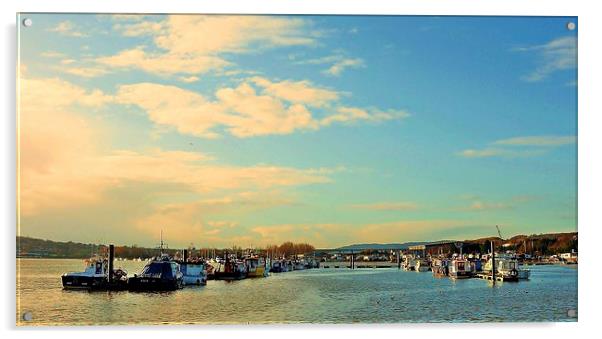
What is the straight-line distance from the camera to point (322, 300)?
6395 millimetres

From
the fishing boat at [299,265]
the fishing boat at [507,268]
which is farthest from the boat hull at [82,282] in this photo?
the fishing boat at [507,268]

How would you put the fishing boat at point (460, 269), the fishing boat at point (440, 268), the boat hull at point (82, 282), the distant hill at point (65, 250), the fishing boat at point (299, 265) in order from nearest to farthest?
the distant hill at point (65, 250), the boat hull at point (82, 282), the fishing boat at point (460, 269), the fishing boat at point (440, 268), the fishing boat at point (299, 265)

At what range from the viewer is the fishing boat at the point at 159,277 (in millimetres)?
6344

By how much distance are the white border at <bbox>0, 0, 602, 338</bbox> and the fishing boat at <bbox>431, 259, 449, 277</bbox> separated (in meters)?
0.47

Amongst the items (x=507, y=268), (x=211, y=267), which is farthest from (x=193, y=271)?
(x=507, y=268)

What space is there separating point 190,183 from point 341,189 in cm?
101

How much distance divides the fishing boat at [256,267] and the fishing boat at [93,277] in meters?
0.86

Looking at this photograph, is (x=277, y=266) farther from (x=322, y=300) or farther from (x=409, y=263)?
(x=409, y=263)

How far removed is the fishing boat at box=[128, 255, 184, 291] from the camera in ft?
20.8

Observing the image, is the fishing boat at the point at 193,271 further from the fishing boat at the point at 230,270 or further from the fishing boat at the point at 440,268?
the fishing boat at the point at 440,268

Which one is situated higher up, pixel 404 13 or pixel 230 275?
pixel 404 13

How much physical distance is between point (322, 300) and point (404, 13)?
1968 mm

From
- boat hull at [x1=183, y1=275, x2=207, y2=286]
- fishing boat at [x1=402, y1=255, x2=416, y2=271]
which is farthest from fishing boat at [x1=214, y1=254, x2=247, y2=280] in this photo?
fishing boat at [x1=402, y1=255, x2=416, y2=271]
